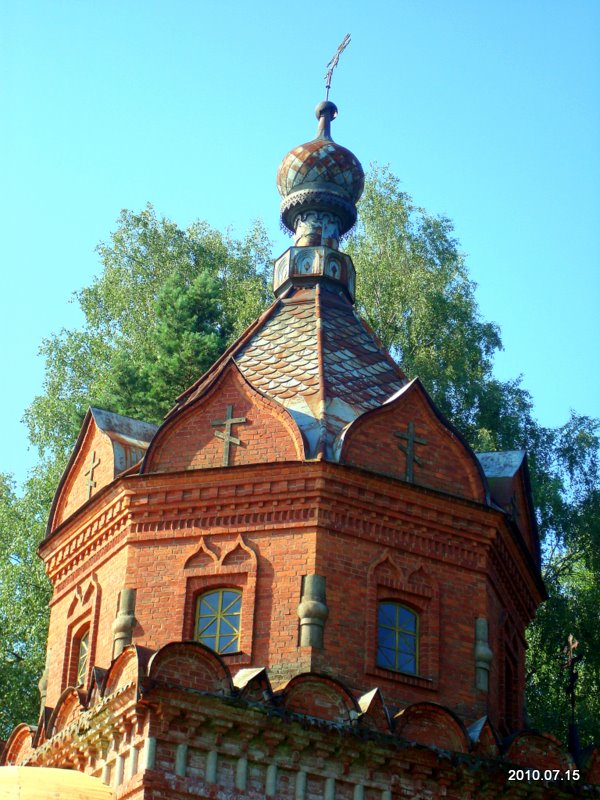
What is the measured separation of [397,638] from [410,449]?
5.23 feet

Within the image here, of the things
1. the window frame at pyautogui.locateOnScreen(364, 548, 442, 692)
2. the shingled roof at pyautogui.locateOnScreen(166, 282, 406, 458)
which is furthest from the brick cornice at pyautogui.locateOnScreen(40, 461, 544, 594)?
the shingled roof at pyautogui.locateOnScreen(166, 282, 406, 458)

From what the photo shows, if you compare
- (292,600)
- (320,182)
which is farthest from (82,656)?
(320,182)

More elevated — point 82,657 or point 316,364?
point 316,364

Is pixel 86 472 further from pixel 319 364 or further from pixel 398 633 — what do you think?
pixel 398 633

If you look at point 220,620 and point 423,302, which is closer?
point 220,620

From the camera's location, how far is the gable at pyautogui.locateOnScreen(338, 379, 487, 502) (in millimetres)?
12602

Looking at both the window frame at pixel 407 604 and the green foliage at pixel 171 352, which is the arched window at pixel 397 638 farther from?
the green foliage at pixel 171 352

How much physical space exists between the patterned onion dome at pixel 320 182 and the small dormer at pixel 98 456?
3249 millimetres

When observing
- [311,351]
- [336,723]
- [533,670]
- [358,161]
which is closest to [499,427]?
[533,670]

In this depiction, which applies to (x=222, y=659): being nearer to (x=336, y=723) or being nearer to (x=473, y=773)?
(x=336, y=723)

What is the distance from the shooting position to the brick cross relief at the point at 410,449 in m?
12.8

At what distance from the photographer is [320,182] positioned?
15844 mm

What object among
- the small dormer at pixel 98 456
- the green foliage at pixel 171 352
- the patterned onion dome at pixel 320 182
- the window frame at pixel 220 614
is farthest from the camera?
the green foliage at pixel 171 352

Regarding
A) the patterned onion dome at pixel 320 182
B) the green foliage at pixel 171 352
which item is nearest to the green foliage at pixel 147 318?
the green foliage at pixel 171 352
